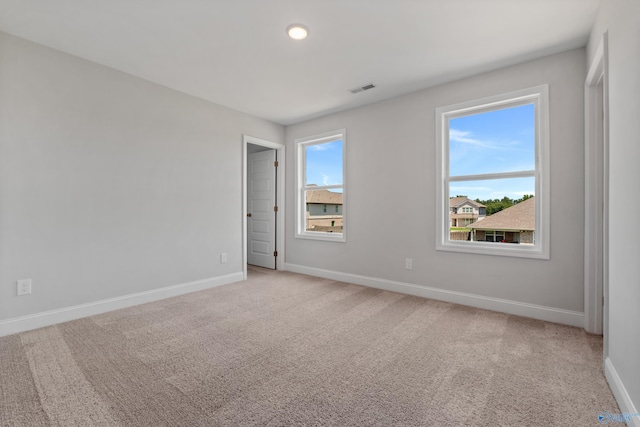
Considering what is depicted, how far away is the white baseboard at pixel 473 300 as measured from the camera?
2.66m

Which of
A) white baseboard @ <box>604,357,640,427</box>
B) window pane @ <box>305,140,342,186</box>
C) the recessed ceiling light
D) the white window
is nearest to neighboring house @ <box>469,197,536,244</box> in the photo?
white baseboard @ <box>604,357,640,427</box>

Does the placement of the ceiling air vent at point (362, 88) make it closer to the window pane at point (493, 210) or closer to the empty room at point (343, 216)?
the empty room at point (343, 216)

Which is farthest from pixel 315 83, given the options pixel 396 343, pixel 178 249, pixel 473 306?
pixel 473 306

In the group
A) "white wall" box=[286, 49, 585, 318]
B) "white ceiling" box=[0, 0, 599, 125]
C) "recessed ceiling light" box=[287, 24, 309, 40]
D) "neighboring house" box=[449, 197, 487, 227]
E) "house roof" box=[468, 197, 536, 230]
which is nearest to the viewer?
"white ceiling" box=[0, 0, 599, 125]

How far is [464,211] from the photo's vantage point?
10.9ft

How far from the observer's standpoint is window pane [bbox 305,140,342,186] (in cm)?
448

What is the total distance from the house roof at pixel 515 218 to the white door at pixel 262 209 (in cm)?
328

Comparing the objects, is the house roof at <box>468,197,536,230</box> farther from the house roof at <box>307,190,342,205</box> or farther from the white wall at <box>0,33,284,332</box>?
the white wall at <box>0,33,284,332</box>

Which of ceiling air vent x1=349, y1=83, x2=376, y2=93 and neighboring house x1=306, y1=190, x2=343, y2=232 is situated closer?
ceiling air vent x1=349, y1=83, x2=376, y2=93

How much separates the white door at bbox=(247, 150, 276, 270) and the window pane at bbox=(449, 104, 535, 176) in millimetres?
2942

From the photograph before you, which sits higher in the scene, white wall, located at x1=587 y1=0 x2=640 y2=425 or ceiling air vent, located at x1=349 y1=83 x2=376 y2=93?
ceiling air vent, located at x1=349 y1=83 x2=376 y2=93

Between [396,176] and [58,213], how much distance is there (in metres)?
3.60

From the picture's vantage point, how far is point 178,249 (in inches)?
142

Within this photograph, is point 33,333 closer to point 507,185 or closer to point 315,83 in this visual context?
point 315,83
